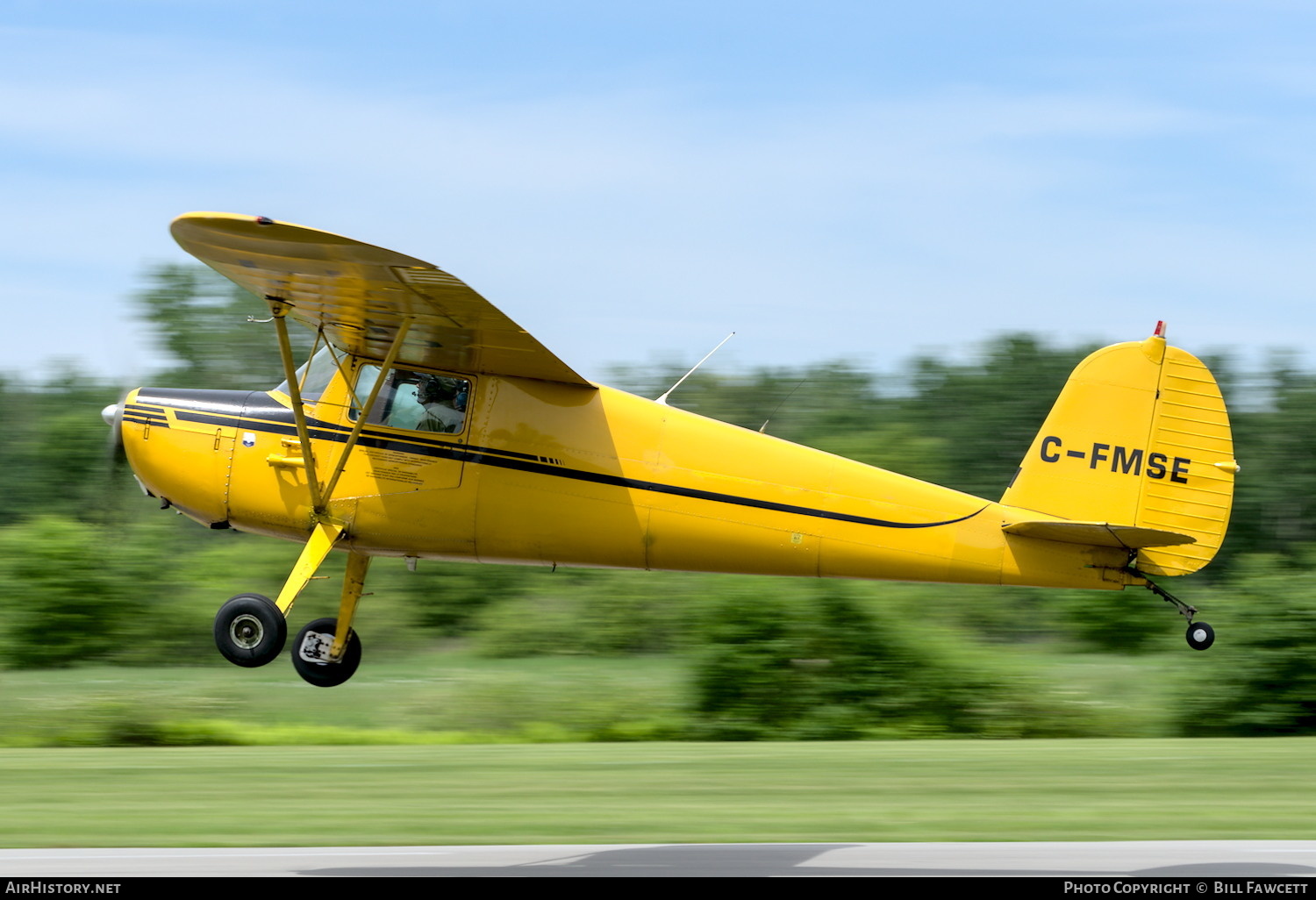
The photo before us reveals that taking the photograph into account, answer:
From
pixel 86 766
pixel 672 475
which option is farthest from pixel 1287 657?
pixel 86 766

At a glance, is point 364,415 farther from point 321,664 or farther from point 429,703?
point 429,703

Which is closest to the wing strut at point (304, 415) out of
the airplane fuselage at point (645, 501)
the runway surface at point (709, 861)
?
the airplane fuselage at point (645, 501)

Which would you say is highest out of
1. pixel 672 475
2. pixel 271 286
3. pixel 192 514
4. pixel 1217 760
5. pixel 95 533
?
pixel 271 286

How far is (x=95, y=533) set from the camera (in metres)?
28.8

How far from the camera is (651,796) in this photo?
Answer: 35.8 ft

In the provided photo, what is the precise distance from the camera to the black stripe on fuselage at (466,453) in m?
9.59

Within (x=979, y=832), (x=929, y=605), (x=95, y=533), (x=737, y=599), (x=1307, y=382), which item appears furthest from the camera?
(x=1307, y=382)

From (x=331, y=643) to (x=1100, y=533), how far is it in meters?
5.94

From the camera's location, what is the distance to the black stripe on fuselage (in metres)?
9.59

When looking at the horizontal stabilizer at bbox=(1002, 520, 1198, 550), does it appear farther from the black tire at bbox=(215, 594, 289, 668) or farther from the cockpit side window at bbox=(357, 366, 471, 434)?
the black tire at bbox=(215, 594, 289, 668)

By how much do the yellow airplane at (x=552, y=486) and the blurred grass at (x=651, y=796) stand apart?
1.47 metres

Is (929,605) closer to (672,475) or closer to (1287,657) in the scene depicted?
(1287,657)

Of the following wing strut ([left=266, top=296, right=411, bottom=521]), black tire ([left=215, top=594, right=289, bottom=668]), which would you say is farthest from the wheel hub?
wing strut ([left=266, top=296, right=411, bottom=521])

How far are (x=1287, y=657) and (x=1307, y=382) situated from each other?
31.8 meters
